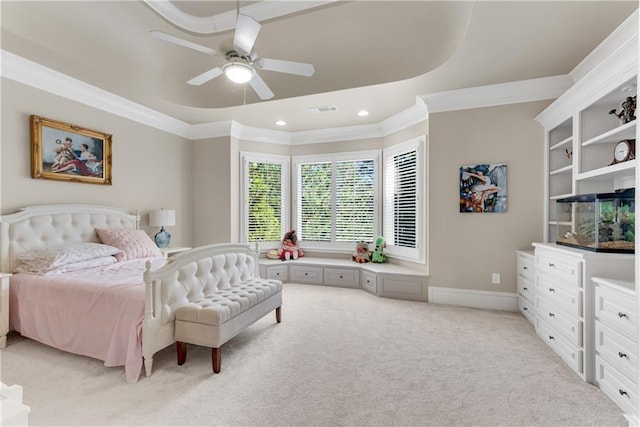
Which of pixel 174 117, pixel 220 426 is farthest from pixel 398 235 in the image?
pixel 174 117

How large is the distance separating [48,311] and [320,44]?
341cm

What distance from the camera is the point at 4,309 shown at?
8.95ft

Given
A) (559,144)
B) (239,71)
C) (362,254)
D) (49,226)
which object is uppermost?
(239,71)

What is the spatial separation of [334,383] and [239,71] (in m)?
2.41

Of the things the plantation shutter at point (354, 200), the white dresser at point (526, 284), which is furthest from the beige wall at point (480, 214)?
the plantation shutter at point (354, 200)

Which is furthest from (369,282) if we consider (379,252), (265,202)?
(265,202)

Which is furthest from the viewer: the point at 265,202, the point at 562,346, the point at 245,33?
the point at 265,202

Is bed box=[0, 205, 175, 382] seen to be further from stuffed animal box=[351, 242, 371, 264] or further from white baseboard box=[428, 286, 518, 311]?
white baseboard box=[428, 286, 518, 311]

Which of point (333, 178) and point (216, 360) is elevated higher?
point (333, 178)

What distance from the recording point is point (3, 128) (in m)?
3.01

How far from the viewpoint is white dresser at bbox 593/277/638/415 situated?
1.86 metres

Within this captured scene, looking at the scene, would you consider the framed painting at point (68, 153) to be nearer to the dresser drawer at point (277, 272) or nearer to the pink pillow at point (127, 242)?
the pink pillow at point (127, 242)

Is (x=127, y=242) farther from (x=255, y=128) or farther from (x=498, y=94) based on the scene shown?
(x=498, y=94)

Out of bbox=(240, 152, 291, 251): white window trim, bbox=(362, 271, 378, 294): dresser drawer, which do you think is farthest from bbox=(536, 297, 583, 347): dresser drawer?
bbox=(240, 152, 291, 251): white window trim
